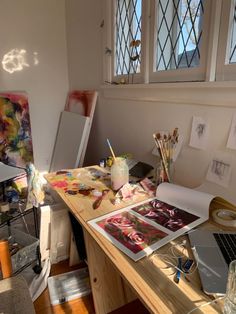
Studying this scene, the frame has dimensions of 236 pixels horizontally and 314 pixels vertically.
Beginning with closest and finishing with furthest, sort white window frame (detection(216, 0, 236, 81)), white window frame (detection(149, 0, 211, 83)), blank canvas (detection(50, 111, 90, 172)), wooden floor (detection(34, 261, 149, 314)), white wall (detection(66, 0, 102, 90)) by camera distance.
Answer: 1. white window frame (detection(216, 0, 236, 81))
2. white window frame (detection(149, 0, 211, 83))
3. wooden floor (detection(34, 261, 149, 314))
4. white wall (detection(66, 0, 102, 90))
5. blank canvas (detection(50, 111, 90, 172))

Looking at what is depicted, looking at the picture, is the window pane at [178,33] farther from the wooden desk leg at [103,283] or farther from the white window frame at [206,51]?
the wooden desk leg at [103,283]

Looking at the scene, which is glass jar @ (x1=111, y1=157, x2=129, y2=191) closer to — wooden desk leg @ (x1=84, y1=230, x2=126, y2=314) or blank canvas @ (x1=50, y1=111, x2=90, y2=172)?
wooden desk leg @ (x1=84, y1=230, x2=126, y2=314)

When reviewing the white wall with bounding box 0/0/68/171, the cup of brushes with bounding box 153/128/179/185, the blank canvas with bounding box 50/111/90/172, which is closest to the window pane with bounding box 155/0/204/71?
the cup of brushes with bounding box 153/128/179/185

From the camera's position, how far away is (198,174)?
119 centimetres

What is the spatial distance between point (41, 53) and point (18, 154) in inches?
43.8

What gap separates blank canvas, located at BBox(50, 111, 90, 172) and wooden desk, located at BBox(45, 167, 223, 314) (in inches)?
37.5

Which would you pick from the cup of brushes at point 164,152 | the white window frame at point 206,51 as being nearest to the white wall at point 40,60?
the white window frame at point 206,51

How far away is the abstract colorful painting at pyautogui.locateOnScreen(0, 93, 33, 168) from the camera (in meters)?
2.44

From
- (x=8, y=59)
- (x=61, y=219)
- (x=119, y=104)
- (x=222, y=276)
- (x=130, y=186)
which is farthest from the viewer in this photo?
(x=8, y=59)

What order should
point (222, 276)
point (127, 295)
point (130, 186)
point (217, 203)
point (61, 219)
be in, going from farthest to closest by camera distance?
1. point (61, 219)
2. point (127, 295)
3. point (130, 186)
4. point (217, 203)
5. point (222, 276)

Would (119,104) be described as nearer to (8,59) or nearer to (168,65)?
(168,65)

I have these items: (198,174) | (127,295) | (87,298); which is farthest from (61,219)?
(198,174)

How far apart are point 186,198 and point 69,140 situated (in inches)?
65.9

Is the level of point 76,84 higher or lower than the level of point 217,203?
higher
